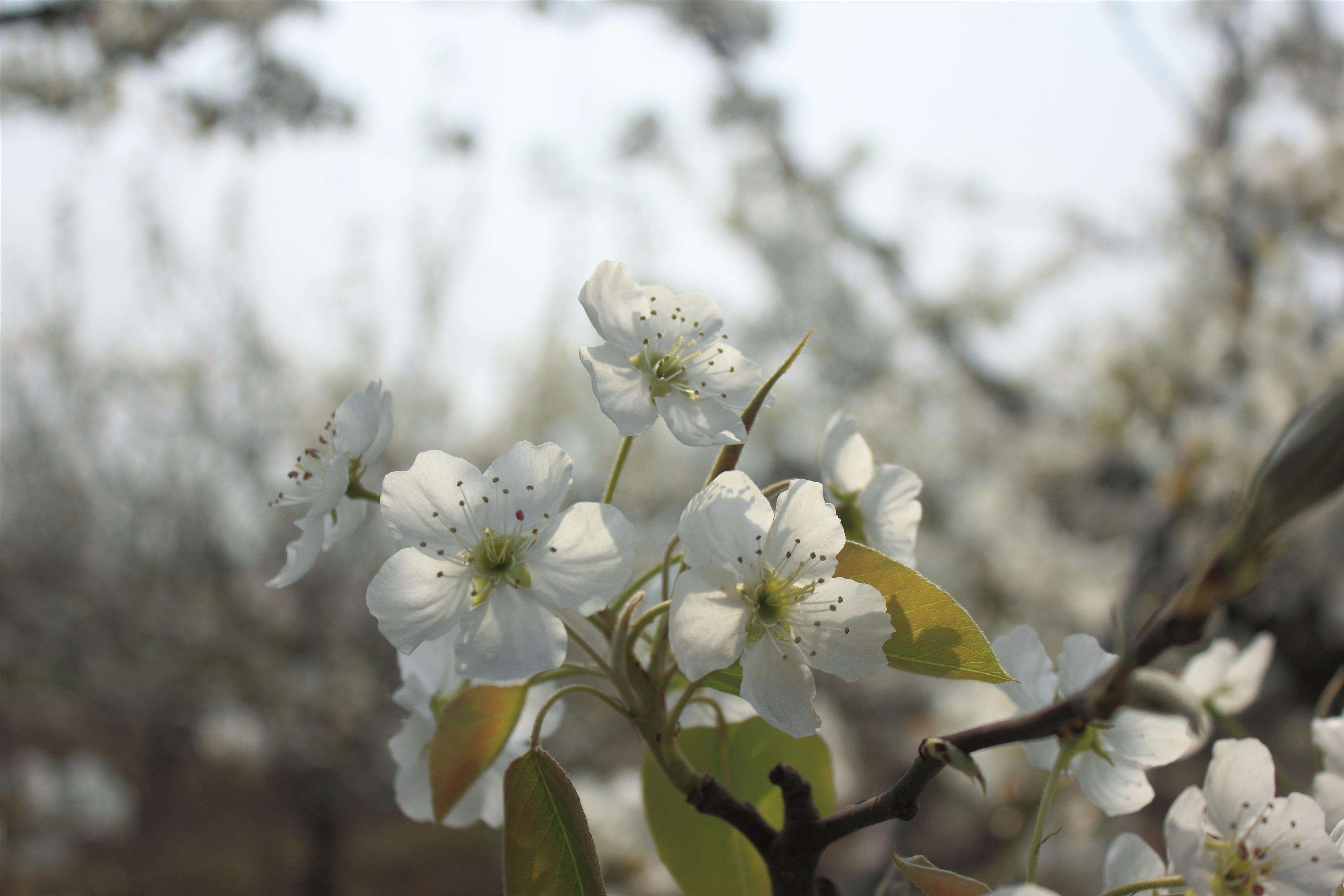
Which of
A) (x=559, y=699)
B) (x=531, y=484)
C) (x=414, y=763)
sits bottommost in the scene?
(x=414, y=763)

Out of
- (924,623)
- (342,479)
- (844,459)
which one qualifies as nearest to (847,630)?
(924,623)

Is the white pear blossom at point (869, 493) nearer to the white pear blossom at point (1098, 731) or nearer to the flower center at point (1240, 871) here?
the white pear blossom at point (1098, 731)

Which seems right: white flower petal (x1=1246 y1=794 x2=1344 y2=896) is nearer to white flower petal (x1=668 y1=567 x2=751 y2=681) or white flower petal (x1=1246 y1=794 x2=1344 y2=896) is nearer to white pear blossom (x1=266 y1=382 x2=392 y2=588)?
white flower petal (x1=668 y1=567 x2=751 y2=681)

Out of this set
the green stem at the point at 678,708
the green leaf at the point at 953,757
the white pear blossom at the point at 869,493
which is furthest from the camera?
the white pear blossom at the point at 869,493

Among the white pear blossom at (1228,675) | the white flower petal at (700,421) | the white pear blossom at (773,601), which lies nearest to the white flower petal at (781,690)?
the white pear blossom at (773,601)

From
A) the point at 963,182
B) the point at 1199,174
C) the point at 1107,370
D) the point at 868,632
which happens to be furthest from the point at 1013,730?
the point at 963,182

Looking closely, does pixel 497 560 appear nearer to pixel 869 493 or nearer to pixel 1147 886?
pixel 869 493

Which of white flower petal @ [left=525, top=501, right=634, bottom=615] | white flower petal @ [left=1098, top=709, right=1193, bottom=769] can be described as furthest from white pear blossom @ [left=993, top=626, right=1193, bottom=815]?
white flower petal @ [left=525, top=501, right=634, bottom=615]

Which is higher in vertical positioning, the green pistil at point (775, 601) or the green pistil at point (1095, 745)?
the green pistil at point (775, 601)
